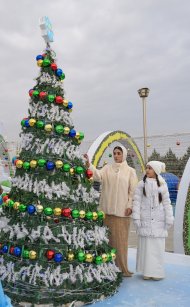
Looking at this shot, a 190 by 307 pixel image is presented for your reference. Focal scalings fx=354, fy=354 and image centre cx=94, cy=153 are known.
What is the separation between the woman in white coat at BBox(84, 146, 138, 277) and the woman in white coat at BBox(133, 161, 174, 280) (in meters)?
0.11

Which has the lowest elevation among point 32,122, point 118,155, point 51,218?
point 51,218

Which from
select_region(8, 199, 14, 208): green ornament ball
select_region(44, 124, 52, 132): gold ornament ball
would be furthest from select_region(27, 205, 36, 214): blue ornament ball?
select_region(44, 124, 52, 132): gold ornament ball

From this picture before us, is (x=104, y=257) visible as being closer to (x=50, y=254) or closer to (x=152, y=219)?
(x=50, y=254)

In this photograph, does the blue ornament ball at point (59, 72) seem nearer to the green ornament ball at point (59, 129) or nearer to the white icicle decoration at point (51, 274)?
the green ornament ball at point (59, 129)

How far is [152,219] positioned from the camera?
415 centimetres

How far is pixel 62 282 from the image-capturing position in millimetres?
3230

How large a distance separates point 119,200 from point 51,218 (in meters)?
1.07

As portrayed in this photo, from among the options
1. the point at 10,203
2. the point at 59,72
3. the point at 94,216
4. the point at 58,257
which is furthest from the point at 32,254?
the point at 59,72

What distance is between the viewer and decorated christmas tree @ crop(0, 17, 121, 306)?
325 centimetres

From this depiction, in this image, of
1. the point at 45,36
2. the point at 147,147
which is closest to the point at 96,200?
the point at 45,36

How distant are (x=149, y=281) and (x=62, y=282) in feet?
4.25

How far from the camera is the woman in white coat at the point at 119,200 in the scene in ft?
13.6

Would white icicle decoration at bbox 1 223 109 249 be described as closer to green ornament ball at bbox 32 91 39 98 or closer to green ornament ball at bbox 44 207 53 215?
green ornament ball at bbox 44 207 53 215

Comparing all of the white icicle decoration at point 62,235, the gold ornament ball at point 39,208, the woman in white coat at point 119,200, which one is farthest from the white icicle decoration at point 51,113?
the white icicle decoration at point 62,235
